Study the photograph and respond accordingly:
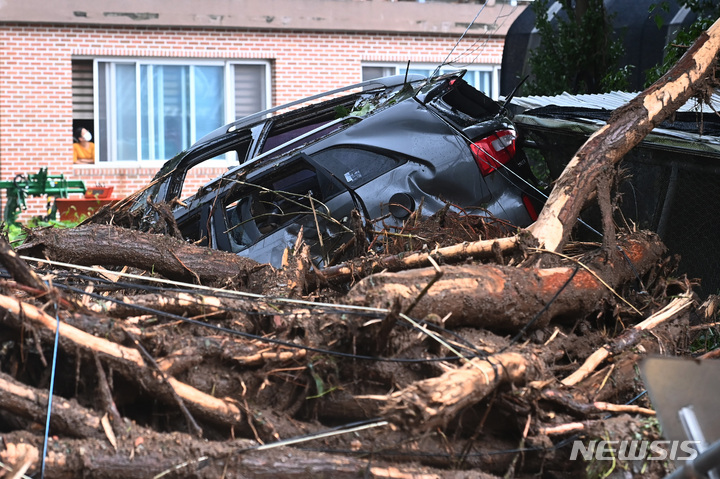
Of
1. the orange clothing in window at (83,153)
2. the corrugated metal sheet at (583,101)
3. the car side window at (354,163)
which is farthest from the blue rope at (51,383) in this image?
the orange clothing in window at (83,153)

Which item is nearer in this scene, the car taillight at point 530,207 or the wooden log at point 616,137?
the wooden log at point 616,137

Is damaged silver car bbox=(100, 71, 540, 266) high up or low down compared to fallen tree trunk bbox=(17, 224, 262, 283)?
up

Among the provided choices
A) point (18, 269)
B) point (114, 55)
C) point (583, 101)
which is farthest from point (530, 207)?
point (114, 55)

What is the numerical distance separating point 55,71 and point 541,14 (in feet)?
30.1

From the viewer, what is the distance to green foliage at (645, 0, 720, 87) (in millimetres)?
7222

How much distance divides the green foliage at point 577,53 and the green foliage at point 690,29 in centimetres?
112

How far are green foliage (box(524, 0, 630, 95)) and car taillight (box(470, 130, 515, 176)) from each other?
3929 millimetres

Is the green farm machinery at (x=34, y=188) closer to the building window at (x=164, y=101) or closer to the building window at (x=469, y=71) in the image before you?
the building window at (x=164, y=101)

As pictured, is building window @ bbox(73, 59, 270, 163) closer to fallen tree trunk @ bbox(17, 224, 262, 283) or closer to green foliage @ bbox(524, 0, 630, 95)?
green foliage @ bbox(524, 0, 630, 95)

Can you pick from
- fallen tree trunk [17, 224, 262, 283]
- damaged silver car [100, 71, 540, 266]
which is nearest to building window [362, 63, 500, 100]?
damaged silver car [100, 71, 540, 266]

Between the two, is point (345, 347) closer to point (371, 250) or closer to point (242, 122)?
point (371, 250)

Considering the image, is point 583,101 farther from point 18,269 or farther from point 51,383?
point 51,383

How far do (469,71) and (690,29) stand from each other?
8964 millimetres

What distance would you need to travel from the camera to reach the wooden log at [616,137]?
435cm
